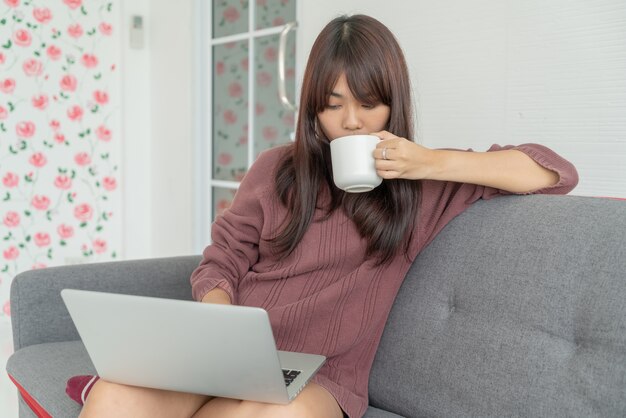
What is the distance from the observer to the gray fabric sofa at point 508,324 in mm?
1072

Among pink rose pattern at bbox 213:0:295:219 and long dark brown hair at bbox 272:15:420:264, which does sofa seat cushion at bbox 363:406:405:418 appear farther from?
pink rose pattern at bbox 213:0:295:219

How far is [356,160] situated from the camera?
121cm

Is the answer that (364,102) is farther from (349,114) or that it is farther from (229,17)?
(229,17)

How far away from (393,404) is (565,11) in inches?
43.5

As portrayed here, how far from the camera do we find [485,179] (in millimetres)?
1297

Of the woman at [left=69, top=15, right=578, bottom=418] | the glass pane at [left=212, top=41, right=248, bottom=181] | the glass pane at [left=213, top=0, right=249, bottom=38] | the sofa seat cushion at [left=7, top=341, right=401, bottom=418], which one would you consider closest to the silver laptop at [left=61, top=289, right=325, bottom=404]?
the woman at [left=69, top=15, right=578, bottom=418]

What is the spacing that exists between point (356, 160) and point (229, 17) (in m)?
2.32

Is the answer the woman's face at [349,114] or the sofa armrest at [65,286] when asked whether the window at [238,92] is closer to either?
the sofa armrest at [65,286]

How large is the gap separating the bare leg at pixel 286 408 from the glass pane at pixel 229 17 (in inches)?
92.7

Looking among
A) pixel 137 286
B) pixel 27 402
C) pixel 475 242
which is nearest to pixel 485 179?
pixel 475 242

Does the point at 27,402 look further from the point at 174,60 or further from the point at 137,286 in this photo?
the point at 174,60

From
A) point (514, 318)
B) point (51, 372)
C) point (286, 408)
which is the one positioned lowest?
point (51, 372)

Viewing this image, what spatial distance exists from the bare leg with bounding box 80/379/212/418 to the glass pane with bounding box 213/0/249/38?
2358 mm

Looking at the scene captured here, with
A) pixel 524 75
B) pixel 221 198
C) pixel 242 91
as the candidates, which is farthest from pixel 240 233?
pixel 221 198
